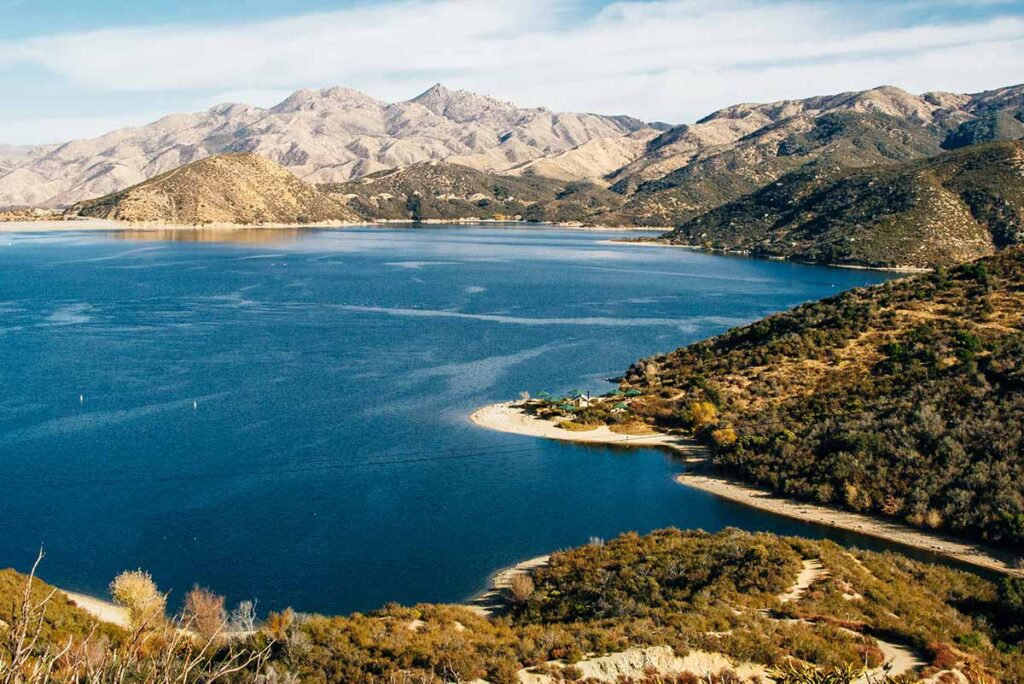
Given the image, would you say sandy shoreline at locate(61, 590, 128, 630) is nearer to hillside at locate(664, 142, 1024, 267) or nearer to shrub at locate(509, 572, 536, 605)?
shrub at locate(509, 572, 536, 605)

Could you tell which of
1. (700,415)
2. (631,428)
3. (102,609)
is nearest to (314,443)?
(631,428)

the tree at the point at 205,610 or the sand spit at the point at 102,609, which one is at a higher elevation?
the tree at the point at 205,610

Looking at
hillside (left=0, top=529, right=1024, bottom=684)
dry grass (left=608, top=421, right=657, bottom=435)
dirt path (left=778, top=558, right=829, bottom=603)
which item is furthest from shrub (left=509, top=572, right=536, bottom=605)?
dry grass (left=608, top=421, right=657, bottom=435)

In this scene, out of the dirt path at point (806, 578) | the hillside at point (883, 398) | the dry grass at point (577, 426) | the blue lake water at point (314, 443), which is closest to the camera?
the dirt path at point (806, 578)

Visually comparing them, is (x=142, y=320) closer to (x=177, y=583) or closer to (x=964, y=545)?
(x=177, y=583)

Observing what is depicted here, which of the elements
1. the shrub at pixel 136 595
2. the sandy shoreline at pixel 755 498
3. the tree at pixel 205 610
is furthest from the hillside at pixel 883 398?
the shrub at pixel 136 595

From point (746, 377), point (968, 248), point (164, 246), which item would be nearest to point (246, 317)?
point (746, 377)

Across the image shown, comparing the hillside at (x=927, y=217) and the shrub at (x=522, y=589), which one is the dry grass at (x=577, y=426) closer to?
the shrub at (x=522, y=589)
